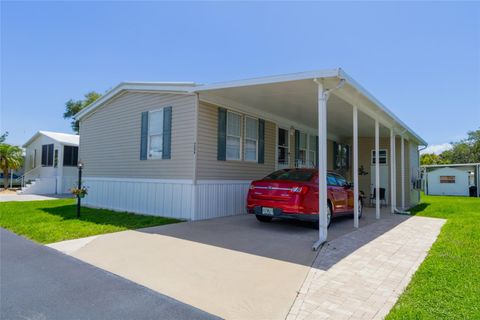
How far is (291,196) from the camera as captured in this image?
6.33 meters

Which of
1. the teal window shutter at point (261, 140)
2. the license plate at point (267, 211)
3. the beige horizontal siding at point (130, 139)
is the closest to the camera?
the license plate at point (267, 211)

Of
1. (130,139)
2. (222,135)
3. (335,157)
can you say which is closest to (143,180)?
(130,139)

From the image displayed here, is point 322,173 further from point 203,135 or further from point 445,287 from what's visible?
point 203,135

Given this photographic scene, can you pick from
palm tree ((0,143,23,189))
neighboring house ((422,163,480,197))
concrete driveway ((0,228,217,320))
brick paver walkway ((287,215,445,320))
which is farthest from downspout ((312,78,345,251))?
neighboring house ((422,163,480,197))

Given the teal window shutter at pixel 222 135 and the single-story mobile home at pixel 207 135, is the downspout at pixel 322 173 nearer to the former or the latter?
the single-story mobile home at pixel 207 135

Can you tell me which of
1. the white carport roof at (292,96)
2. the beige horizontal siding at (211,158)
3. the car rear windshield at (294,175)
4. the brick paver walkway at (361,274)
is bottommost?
the brick paver walkway at (361,274)

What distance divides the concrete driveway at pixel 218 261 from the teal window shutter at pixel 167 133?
246 centimetres

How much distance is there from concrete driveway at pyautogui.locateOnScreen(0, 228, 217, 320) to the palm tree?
20.8 metres

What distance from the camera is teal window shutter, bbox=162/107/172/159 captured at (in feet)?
28.8

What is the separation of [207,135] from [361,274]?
561 centimetres

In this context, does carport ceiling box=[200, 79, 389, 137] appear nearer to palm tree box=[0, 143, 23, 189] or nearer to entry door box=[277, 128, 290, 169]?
entry door box=[277, 128, 290, 169]

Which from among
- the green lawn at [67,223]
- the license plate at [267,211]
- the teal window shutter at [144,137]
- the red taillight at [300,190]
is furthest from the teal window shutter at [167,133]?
the red taillight at [300,190]

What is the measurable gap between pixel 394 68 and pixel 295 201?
772 cm

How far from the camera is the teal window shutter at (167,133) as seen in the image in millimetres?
8766
